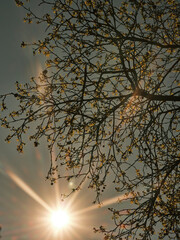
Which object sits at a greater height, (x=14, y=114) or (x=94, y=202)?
(x=14, y=114)

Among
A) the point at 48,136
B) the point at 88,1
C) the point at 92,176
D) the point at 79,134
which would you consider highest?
the point at 88,1

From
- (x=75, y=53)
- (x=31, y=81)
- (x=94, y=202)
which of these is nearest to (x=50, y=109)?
(x=31, y=81)

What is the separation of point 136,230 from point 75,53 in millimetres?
4977

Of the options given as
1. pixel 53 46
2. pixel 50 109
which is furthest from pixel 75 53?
pixel 50 109

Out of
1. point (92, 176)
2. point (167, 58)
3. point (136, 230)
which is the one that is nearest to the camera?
point (136, 230)

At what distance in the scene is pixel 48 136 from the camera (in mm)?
5914

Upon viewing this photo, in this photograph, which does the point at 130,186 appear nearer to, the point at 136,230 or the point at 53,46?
the point at 136,230

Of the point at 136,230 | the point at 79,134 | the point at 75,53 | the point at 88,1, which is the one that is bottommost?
the point at 136,230

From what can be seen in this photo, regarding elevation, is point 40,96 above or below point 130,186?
above

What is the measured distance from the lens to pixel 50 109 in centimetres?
610

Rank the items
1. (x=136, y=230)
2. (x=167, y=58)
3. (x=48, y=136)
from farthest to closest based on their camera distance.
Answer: (x=167, y=58) → (x=48, y=136) → (x=136, y=230)

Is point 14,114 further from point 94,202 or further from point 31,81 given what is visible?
point 94,202

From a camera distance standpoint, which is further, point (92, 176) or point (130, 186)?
point (130, 186)

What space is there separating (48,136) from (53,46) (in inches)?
103
